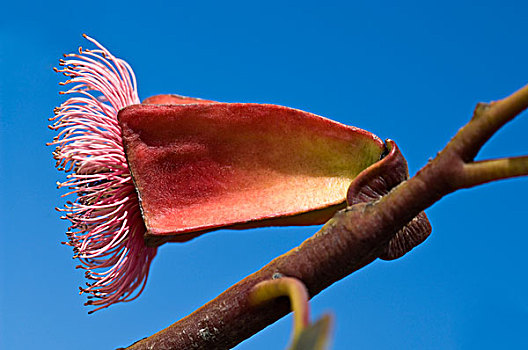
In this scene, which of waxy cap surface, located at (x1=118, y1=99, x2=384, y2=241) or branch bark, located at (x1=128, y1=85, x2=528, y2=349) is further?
waxy cap surface, located at (x1=118, y1=99, x2=384, y2=241)

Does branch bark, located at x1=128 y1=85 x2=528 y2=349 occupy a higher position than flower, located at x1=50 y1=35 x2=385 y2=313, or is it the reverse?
flower, located at x1=50 y1=35 x2=385 y2=313

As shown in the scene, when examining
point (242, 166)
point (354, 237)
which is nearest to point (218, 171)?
point (242, 166)

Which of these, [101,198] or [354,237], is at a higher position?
[101,198]

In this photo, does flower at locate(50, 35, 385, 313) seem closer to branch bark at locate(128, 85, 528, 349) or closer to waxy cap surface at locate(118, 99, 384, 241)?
waxy cap surface at locate(118, 99, 384, 241)

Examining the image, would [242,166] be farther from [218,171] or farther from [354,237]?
[354,237]

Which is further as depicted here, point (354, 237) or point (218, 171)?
point (218, 171)

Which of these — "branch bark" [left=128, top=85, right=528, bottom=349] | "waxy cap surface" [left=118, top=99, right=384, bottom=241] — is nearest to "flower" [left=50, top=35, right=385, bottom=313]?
"waxy cap surface" [left=118, top=99, right=384, bottom=241]

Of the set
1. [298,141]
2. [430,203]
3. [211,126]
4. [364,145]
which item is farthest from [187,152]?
[430,203]
